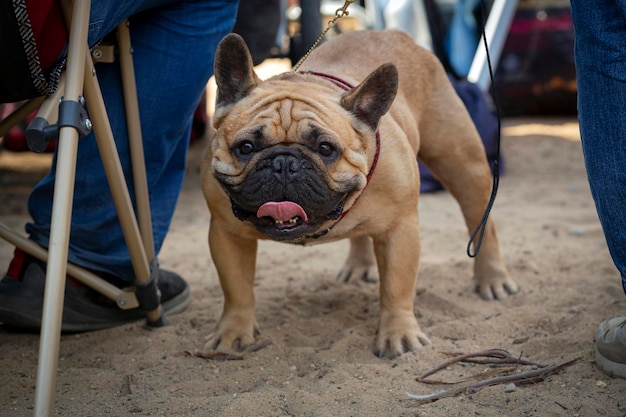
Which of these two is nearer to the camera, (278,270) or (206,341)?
(206,341)

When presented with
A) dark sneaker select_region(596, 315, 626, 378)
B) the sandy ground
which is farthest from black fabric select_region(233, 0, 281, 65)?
dark sneaker select_region(596, 315, 626, 378)

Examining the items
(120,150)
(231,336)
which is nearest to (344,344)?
(231,336)

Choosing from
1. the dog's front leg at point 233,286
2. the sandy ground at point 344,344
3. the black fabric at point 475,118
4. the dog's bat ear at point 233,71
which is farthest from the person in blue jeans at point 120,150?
the black fabric at point 475,118

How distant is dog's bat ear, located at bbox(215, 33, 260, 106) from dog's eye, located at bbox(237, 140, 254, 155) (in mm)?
266

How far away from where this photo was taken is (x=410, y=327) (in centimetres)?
307

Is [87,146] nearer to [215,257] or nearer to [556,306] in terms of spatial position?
[215,257]

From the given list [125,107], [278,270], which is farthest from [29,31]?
[278,270]

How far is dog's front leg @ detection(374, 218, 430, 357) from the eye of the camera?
303cm

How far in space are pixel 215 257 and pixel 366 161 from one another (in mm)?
710

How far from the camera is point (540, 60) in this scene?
31.2 feet

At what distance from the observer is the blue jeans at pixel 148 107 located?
3.09 meters

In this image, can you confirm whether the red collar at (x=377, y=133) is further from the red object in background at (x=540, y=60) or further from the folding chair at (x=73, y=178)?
the red object in background at (x=540, y=60)

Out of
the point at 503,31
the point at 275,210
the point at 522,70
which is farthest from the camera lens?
the point at 522,70

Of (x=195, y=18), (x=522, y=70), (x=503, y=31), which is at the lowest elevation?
(x=522, y=70)
